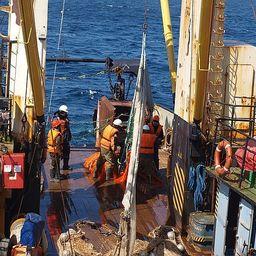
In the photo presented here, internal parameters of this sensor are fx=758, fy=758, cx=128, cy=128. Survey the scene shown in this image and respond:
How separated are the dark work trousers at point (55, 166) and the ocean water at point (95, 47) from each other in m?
4.16

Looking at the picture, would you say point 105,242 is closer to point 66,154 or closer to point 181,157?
point 181,157

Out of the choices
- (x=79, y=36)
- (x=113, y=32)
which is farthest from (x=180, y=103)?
(x=113, y=32)

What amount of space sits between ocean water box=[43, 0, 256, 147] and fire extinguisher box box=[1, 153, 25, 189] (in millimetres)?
8244

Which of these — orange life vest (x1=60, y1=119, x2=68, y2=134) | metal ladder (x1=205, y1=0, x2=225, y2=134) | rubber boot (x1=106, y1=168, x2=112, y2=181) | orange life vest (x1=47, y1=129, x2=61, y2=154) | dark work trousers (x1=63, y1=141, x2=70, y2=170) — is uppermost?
metal ladder (x1=205, y1=0, x2=225, y2=134)

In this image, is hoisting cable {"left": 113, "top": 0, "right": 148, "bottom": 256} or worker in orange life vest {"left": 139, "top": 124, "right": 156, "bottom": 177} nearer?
hoisting cable {"left": 113, "top": 0, "right": 148, "bottom": 256}

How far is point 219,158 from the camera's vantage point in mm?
12648

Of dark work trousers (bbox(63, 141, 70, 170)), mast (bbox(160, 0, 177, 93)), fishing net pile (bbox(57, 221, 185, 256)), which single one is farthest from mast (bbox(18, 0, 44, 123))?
mast (bbox(160, 0, 177, 93))

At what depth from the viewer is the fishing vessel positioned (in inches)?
485

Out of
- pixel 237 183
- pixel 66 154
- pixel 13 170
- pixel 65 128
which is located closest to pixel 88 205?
pixel 65 128

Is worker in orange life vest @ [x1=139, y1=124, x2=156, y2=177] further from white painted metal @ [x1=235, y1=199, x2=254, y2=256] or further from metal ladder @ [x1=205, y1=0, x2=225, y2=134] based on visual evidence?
white painted metal @ [x1=235, y1=199, x2=254, y2=256]

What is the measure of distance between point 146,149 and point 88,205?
6.50 ft

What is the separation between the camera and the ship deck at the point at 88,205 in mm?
14366

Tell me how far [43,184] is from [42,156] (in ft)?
5.85

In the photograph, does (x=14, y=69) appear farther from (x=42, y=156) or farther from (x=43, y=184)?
(x=43, y=184)
